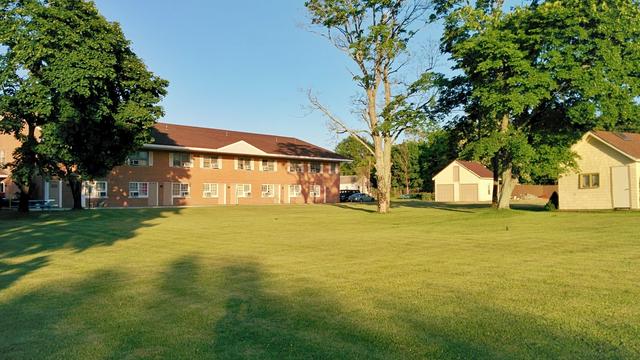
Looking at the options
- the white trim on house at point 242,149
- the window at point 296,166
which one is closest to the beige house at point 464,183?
the window at point 296,166

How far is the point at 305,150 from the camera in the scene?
6400 cm

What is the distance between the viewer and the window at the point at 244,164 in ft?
185

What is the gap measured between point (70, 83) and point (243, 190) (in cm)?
2996

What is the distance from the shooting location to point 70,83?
27578 mm

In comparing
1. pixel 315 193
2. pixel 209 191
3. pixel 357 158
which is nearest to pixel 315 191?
pixel 315 193

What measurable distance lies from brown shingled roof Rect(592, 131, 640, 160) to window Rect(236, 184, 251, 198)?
116ft

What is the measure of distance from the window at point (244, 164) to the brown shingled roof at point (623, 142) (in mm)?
35474

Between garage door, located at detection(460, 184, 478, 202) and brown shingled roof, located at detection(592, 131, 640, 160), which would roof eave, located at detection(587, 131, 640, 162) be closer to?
brown shingled roof, located at detection(592, 131, 640, 160)

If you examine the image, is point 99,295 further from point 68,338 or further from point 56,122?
point 56,122

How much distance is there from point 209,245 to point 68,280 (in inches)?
249

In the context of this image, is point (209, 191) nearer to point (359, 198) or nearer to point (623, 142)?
point (359, 198)

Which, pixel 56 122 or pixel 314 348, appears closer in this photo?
pixel 314 348

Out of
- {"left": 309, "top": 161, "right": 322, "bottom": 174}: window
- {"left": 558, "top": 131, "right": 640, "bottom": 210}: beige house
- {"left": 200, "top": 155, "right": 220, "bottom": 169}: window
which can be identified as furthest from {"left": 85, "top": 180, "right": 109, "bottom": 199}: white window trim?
{"left": 558, "top": 131, "right": 640, "bottom": 210}: beige house

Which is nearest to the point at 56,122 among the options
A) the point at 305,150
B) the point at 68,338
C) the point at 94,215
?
the point at 94,215
